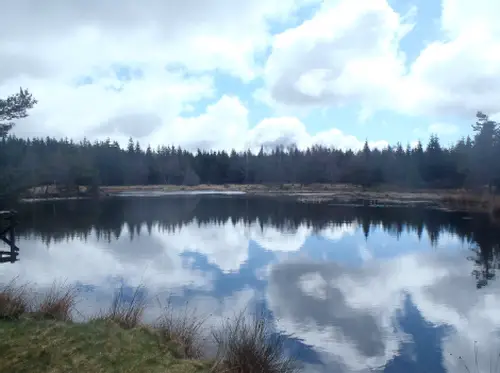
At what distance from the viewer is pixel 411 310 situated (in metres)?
12.2

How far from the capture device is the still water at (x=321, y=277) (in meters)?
9.73

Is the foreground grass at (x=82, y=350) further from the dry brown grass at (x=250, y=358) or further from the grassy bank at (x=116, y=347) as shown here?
the dry brown grass at (x=250, y=358)

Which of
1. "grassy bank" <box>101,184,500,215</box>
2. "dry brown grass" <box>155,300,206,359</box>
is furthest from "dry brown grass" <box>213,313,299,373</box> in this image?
"grassy bank" <box>101,184,500,215</box>

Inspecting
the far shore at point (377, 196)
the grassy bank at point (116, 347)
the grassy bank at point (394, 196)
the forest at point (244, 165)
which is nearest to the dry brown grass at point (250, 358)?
the grassy bank at point (116, 347)

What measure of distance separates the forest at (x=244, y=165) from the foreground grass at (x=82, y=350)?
11449 mm

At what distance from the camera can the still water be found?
383 inches

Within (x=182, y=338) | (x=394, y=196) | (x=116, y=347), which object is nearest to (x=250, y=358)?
(x=182, y=338)

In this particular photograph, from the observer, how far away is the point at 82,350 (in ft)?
22.4

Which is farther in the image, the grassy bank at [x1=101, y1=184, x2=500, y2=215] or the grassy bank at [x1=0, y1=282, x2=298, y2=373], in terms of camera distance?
the grassy bank at [x1=101, y1=184, x2=500, y2=215]

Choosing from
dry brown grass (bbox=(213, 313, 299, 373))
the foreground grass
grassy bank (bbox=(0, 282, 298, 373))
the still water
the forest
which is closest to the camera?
the foreground grass

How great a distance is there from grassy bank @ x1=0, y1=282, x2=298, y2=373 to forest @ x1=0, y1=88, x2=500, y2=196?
11.1 m

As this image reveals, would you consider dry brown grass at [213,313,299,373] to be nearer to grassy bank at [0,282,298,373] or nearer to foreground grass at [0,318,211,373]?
grassy bank at [0,282,298,373]

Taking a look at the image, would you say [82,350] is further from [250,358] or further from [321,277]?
[321,277]

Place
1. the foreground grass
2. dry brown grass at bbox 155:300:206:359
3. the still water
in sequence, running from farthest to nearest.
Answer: the still water < dry brown grass at bbox 155:300:206:359 < the foreground grass
